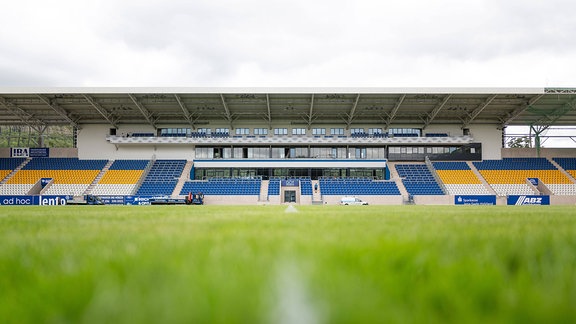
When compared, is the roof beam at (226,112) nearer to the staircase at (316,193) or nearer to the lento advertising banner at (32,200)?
the staircase at (316,193)

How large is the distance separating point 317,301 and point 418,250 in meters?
0.88

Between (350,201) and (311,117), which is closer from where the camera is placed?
(350,201)

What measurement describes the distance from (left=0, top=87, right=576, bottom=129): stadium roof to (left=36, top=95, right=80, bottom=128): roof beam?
0.10 m

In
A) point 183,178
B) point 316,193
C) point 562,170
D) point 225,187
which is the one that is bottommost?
point 316,193

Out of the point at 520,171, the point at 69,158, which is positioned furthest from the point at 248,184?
the point at 520,171

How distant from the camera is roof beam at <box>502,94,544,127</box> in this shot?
3569cm

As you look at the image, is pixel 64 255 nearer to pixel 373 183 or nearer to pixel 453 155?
pixel 373 183

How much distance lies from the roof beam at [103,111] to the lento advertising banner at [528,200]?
40288mm

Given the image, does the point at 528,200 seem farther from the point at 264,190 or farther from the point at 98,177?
the point at 98,177

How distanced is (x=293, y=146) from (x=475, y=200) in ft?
63.4

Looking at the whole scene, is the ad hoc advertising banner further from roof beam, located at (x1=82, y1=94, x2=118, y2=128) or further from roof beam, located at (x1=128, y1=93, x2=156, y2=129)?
roof beam, located at (x1=128, y1=93, x2=156, y2=129)

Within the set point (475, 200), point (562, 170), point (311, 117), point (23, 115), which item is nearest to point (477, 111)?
point (475, 200)

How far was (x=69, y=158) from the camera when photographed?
41781 mm

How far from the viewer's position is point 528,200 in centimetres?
3353
